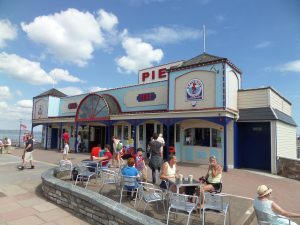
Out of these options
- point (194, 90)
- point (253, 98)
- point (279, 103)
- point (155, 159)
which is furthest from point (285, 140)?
point (155, 159)

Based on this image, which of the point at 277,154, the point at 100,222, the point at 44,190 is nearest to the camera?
the point at 100,222

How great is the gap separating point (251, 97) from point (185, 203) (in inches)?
398

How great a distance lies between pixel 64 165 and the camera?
27.1 ft

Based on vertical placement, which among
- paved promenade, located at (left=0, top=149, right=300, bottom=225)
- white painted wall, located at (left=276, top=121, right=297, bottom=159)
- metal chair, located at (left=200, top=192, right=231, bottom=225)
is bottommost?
paved promenade, located at (left=0, top=149, right=300, bottom=225)

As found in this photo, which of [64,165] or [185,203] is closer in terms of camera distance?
[185,203]

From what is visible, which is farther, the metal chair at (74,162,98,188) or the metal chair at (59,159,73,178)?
the metal chair at (59,159,73,178)

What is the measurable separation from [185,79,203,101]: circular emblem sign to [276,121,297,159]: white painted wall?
396 centimetres

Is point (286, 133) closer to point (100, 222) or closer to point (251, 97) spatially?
point (251, 97)

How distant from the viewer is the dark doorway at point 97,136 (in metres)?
19.6

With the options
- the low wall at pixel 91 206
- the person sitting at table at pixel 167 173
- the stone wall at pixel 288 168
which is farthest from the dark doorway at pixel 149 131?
the person sitting at table at pixel 167 173

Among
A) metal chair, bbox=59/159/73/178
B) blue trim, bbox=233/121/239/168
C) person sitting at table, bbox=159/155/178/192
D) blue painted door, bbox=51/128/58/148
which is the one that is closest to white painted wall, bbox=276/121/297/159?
blue trim, bbox=233/121/239/168

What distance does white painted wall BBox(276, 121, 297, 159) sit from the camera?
12.0m

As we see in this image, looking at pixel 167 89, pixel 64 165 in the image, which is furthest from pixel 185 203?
pixel 167 89

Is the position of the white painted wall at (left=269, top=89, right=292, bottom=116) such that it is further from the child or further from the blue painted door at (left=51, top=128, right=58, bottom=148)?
the blue painted door at (left=51, top=128, right=58, bottom=148)
